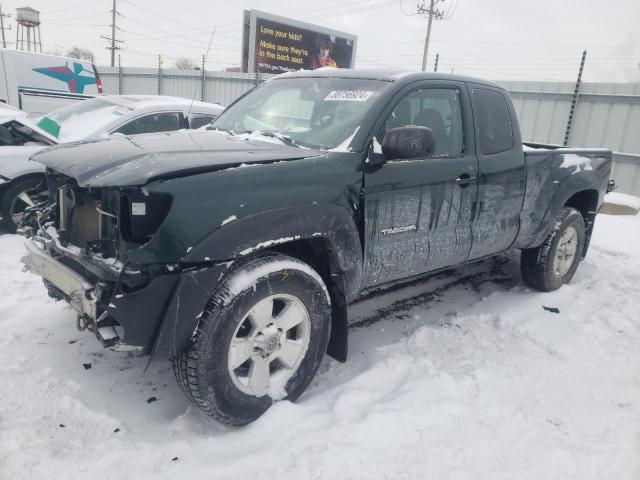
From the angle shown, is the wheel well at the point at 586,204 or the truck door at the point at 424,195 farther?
the wheel well at the point at 586,204

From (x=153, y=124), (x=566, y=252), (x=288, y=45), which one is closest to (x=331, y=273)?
(x=566, y=252)

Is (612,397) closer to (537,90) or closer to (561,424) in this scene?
(561,424)

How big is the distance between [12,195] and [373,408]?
15.1ft

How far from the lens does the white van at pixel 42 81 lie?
9.98 meters

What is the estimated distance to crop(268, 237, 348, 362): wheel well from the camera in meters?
2.82

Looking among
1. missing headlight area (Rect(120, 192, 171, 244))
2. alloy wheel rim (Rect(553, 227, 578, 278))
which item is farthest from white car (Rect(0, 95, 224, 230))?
alloy wheel rim (Rect(553, 227, 578, 278))

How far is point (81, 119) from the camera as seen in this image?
22.1 ft

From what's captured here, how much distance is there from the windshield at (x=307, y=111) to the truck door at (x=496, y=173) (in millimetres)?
1036

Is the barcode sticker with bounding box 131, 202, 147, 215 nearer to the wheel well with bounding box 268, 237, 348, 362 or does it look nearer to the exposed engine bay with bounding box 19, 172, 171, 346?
the exposed engine bay with bounding box 19, 172, 171, 346

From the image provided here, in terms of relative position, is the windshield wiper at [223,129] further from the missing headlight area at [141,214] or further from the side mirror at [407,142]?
the missing headlight area at [141,214]

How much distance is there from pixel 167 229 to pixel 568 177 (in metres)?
3.78

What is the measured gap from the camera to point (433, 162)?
Answer: 334 centimetres

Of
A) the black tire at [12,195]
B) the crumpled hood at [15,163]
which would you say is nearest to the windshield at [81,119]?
the crumpled hood at [15,163]

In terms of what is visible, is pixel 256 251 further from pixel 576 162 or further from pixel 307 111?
pixel 576 162
